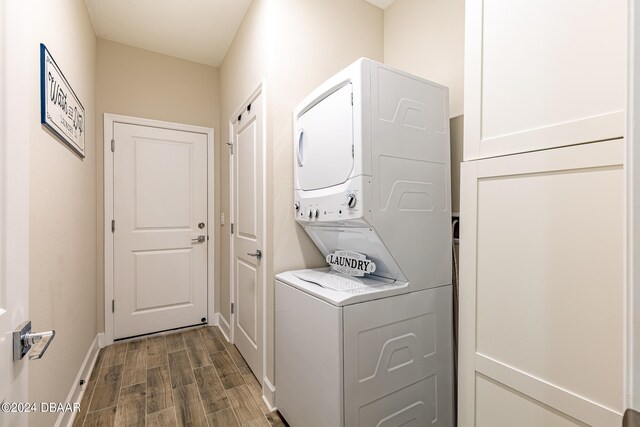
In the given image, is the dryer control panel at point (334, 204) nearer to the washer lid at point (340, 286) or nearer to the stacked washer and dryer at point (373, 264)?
the stacked washer and dryer at point (373, 264)

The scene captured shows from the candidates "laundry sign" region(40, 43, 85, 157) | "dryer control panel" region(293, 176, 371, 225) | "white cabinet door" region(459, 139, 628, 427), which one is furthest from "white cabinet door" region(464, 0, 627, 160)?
"laundry sign" region(40, 43, 85, 157)

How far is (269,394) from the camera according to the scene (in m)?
1.78

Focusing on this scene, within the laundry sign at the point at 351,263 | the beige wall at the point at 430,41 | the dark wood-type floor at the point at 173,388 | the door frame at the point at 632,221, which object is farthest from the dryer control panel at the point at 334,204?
the dark wood-type floor at the point at 173,388

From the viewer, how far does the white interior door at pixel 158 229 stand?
2.70 meters

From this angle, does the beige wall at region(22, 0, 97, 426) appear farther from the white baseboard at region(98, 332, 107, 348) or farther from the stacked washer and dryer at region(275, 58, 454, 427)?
the stacked washer and dryer at region(275, 58, 454, 427)

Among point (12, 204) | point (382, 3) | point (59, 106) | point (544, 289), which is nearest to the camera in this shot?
point (12, 204)

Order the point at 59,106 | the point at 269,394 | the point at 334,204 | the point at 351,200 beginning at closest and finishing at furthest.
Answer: the point at 351,200
the point at 334,204
the point at 59,106
the point at 269,394

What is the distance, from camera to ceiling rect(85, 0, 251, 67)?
2.20 m

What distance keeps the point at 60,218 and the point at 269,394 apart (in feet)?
5.22

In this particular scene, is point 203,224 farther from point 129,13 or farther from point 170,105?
point 129,13

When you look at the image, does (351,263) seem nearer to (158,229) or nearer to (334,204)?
(334,204)

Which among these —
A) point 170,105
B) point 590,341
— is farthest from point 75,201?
point 590,341

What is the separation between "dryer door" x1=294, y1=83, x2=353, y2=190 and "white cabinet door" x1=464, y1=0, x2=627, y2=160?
0.50 meters

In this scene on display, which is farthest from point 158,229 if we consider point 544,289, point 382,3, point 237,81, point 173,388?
point 544,289
